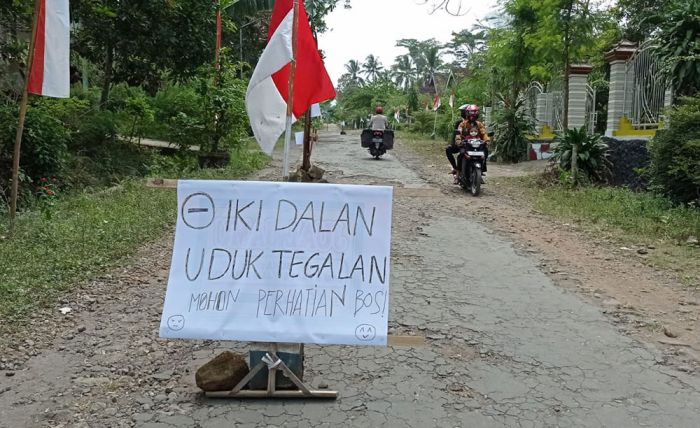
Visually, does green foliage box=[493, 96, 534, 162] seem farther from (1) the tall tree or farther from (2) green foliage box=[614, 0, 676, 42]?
(1) the tall tree

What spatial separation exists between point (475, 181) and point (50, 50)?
24.0ft

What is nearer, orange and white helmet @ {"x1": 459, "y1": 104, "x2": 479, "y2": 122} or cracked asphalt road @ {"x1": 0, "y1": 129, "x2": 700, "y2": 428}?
cracked asphalt road @ {"x1": 0, "y1": 129, "x2": 700, "y2": 428}

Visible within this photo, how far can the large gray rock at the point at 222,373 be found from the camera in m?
3.59

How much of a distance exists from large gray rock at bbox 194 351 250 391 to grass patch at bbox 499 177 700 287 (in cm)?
469

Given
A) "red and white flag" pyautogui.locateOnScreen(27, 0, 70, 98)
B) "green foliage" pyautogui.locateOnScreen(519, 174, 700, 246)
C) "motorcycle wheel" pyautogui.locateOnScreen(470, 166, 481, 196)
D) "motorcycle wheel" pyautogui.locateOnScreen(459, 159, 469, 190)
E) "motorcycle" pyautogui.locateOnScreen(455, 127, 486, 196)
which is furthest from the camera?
"motorcycle wheel" pyautogui.locateOnScreen(459, 159, 469, 190)

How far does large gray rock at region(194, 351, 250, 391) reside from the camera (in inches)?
141

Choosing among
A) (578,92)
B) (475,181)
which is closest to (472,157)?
(475,181)

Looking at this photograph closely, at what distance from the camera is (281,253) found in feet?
11.9

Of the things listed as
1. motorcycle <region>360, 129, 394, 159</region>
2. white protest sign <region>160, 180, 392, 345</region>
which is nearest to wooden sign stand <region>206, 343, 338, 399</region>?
white protest sign <region>160, 180, 392, 345</region>

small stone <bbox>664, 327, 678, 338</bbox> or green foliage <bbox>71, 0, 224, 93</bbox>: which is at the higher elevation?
green foliage <bbox>71, 0, 224, 93</bbox>

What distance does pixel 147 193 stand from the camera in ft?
33.0

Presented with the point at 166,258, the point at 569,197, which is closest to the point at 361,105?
the point at 569,197

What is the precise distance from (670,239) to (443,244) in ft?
9.78

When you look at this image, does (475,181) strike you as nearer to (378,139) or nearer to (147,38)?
(378,139)
